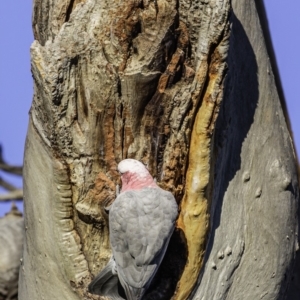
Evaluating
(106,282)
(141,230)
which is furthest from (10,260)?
(141,230)

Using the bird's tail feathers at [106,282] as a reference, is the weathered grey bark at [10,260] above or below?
below

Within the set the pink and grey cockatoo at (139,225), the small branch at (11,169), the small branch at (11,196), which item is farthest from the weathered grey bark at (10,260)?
the pink and grey cockatoo at (139,225)

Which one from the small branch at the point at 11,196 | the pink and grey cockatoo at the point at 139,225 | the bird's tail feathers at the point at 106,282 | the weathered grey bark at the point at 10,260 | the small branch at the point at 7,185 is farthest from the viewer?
the small branch at the point at 7,185

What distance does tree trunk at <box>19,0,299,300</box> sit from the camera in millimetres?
2129

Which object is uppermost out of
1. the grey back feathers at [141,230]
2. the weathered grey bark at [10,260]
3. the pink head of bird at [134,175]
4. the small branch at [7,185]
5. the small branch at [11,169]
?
the pink head of bird at [134,175]

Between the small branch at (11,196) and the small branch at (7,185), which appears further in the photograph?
the small branch at (7,185)

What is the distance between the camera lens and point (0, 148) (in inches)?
151

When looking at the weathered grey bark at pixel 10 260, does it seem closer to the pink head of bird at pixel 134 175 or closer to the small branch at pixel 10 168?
the small branch at pixel 10 168

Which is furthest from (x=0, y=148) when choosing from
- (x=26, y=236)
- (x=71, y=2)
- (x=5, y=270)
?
(x=71, y=2)

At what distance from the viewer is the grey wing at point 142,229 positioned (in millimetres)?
2090

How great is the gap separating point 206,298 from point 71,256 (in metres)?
0.38

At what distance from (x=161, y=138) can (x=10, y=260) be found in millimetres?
1254

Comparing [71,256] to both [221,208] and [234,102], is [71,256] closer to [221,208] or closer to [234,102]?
[221,208]

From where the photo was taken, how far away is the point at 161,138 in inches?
86.3
